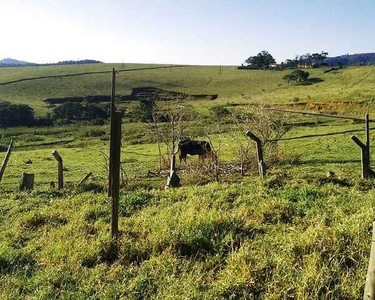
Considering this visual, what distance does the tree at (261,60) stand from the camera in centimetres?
12356

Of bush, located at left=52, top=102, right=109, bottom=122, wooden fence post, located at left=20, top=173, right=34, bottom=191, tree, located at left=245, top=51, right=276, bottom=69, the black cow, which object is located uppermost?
tree, located at left=245, top=51, right=276, bottom=69

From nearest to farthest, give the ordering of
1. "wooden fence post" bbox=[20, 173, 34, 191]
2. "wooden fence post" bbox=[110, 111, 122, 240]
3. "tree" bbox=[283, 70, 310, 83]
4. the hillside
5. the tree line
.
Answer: "wooden fence post" bbox=[110, 111, 122, 240]
"wooden fence post" bbox=[20, 173, 34, 191]
the hillside
"tree" bbox=[283, 70, 310, 83]
the tree line

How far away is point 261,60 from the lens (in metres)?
125

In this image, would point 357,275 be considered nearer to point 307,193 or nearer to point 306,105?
point 307,193

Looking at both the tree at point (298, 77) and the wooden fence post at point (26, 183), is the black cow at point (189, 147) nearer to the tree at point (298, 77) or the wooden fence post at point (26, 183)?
A: the wooden fence post at point (26, 183)

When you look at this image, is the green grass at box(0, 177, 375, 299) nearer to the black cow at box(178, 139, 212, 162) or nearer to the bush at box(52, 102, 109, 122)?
the black cow at box(178, 139, 212, 162)

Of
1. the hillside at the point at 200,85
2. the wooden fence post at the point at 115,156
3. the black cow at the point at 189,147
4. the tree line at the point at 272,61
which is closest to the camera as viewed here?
the wooden fence post at the point at 115,156

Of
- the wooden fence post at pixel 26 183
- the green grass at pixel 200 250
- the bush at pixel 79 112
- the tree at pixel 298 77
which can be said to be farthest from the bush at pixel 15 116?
the green grass at pixel 200 250

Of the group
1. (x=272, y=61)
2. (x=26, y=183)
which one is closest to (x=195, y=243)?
(x=26, y=183)

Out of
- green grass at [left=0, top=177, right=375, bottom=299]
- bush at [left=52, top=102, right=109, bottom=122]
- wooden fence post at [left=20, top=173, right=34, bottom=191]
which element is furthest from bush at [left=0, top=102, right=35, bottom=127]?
green grass at [left=0, top=177, right=375, bottom=299]

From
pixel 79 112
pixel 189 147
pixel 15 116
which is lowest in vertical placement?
pixel 189 147

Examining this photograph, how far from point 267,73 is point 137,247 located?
330 ft

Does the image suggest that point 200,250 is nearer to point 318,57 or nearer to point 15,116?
point 15,116

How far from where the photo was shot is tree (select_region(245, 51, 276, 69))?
12356 cm
